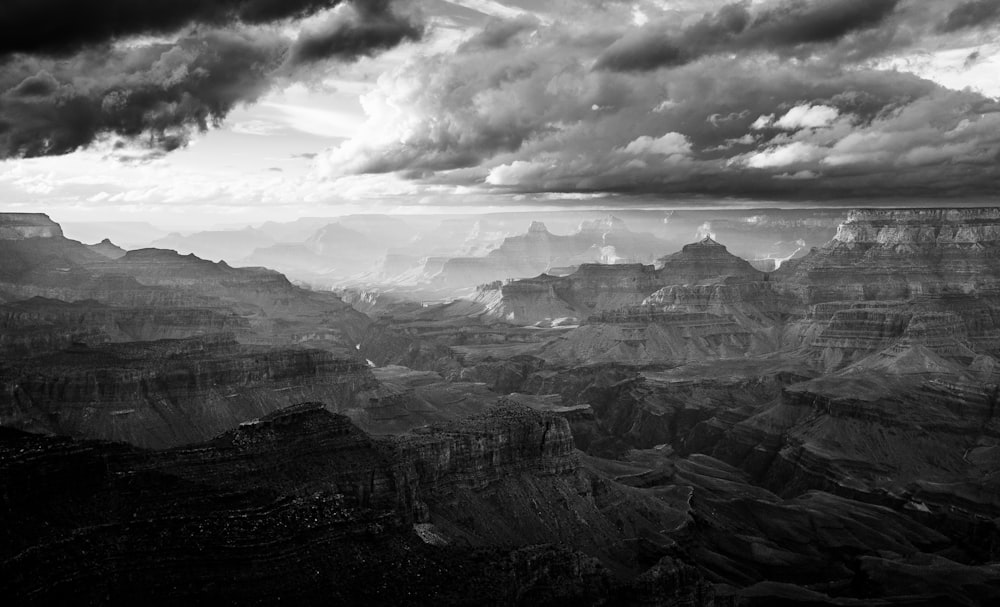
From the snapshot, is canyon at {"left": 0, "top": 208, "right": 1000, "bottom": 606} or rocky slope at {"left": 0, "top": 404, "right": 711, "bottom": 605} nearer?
rocky slope at {"left": 0, "top": 404, "right": 711, "bottom": 605}

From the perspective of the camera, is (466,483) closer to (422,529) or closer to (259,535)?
(422,529)

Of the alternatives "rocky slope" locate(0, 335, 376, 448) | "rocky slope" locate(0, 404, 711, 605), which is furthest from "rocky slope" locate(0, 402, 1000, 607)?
"rocky slope" locate(0, 335, 376, 448)

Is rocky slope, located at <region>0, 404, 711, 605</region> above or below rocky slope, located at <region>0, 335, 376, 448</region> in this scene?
above

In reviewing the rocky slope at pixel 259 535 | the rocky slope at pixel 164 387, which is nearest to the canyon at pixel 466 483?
the rocky slope at pixel 259 535

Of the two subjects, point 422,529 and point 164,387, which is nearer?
point 422,529

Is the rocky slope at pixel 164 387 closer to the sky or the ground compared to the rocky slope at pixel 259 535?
closer to the ground

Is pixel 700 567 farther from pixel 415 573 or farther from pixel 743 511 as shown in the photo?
pixel 415 573

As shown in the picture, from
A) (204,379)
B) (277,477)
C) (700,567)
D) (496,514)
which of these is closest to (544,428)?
(496,514)

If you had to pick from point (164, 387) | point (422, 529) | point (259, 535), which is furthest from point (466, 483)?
point (164, 387)

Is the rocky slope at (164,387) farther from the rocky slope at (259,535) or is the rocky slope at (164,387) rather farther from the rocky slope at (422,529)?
the rocky slope at (259,535)

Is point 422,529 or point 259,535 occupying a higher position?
point 259,535

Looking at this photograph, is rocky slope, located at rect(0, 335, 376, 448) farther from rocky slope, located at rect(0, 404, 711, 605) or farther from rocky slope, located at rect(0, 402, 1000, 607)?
rocky slope, located at rect(0, 404, 711, 605)
